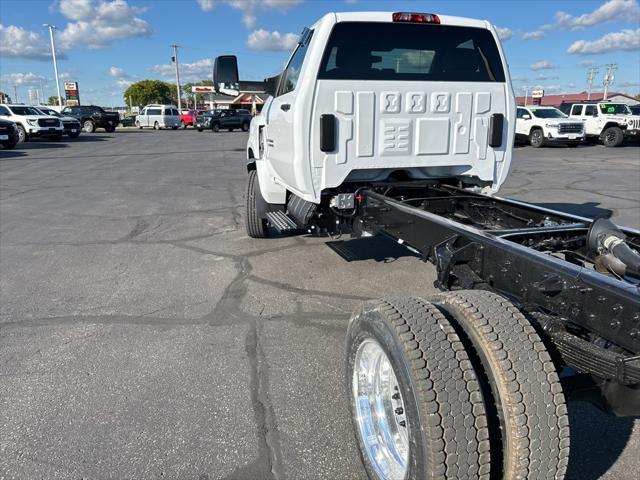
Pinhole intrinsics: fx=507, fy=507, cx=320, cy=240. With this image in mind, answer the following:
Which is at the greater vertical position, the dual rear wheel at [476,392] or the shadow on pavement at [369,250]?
the dual rear wheel at [476,392]

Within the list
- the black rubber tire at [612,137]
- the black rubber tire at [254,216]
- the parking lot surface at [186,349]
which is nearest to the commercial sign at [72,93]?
the black rubber tire at [612,137]

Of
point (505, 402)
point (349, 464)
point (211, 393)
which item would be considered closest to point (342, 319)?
point (211, 393)

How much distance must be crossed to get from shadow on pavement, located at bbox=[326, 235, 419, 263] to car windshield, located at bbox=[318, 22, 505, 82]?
213 cm

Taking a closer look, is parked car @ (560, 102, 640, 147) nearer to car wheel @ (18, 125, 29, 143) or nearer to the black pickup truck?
car wheel @ (18, 125, 29, 143)

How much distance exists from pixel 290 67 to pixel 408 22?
1.23 meters

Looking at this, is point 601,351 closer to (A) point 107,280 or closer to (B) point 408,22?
(B) point 408,22

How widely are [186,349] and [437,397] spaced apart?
2354 millimetres

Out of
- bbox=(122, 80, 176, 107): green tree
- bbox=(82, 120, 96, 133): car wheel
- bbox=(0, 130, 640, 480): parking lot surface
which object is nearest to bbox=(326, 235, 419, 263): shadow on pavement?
bbox=(0, 130, 640, 480): parking lot surface

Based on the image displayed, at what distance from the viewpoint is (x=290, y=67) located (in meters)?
5.00

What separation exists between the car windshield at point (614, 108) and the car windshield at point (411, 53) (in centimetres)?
2344

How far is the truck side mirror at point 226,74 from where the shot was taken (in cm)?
505

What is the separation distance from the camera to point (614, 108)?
957 inches

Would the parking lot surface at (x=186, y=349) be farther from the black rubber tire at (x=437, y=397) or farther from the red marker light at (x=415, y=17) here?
the red marker light at (x=415, y=17)

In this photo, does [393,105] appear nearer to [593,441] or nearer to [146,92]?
[593,441]
